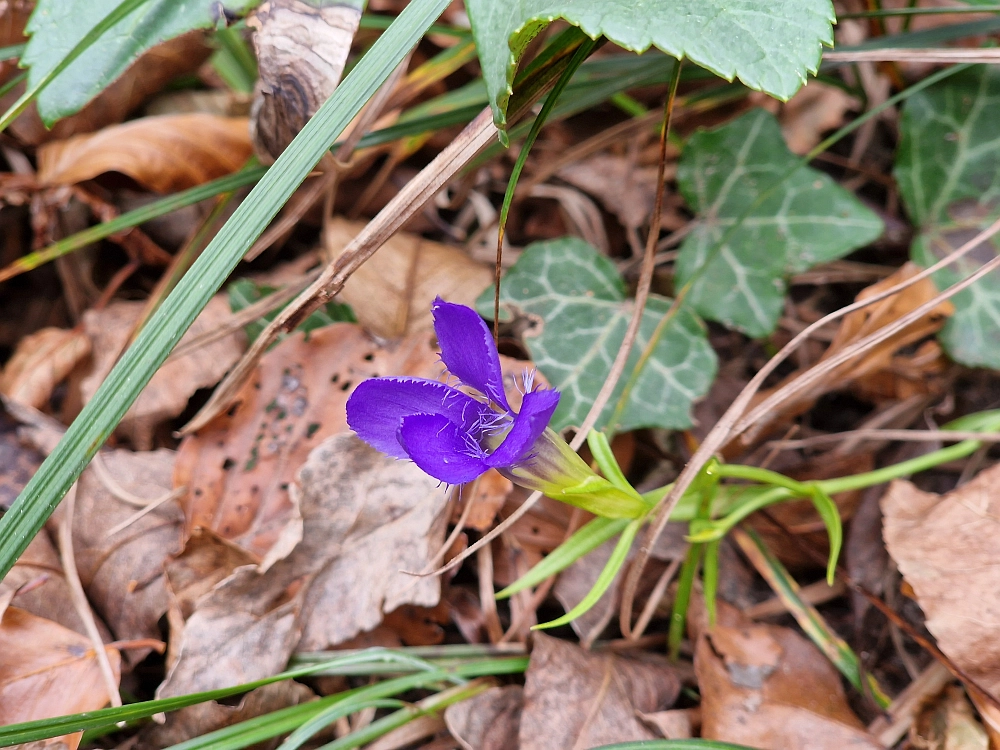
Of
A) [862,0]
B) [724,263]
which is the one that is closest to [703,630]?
[724,263]

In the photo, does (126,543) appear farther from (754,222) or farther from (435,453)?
(754,222)

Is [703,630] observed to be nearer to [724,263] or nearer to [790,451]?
[790,451]

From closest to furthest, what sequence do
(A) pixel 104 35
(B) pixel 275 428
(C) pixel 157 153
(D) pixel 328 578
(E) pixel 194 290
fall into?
(E) pixel 194 290 → (A) pixel 104 35 → (D) pixel 328 578 → (B) pixel 275 428 → (C) pixel 157 153

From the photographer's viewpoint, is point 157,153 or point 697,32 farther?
point 157,153

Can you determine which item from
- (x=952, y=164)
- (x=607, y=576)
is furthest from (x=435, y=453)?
(x=952, y=164)

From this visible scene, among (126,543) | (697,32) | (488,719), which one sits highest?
(697,32)

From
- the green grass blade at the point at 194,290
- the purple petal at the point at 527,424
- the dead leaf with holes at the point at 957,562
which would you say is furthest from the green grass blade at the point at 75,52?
the dead leaf with holes at the point at 957,562
